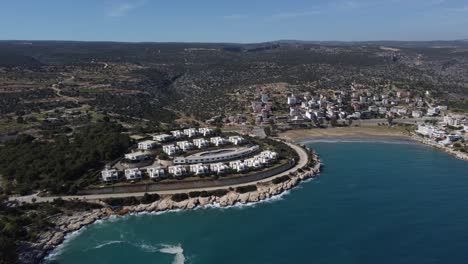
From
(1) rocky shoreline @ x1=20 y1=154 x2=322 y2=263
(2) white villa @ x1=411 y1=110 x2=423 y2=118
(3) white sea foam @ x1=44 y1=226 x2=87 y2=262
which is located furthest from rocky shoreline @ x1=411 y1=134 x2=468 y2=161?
(3) white sea foam @ x1=44 y1=226 x2=87 y2=262

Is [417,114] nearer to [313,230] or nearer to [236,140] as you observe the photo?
[236,140]

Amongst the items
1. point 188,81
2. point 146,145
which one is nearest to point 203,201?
point 146,145

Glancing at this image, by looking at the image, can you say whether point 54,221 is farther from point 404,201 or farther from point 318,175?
point 404,201

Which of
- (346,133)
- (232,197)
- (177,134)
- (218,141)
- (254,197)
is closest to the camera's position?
(232,197)

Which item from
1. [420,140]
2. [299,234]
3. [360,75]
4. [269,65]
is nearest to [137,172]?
[299,234]

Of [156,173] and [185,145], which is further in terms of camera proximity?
[185,145]
